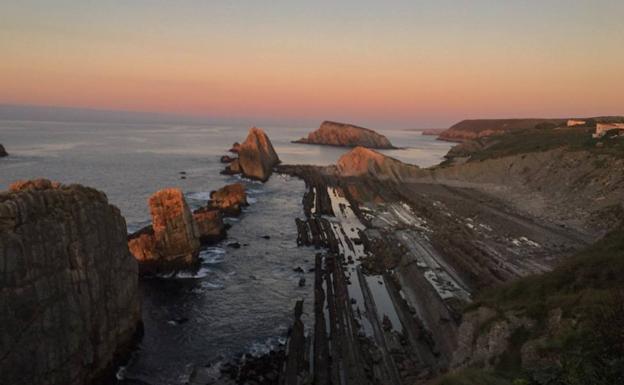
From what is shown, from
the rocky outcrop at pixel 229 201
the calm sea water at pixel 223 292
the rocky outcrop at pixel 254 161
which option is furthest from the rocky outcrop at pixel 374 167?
the rocky outcrop at pixel 229 201

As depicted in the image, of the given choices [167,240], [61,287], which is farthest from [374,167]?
[61,287]

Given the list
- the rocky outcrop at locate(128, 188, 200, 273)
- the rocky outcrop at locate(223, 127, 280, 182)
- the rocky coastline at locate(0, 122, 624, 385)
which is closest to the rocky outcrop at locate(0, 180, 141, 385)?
the rocky coastline at locate(0, 122, 624, 385)

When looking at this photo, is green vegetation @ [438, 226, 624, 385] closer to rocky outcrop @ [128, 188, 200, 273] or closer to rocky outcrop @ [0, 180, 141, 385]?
rocky outcrop @ [0, 180, 141, 385]

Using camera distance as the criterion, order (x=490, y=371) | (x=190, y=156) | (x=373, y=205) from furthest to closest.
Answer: (x=190, y=156) → (x=373, y=205) → (x=490, y=371)

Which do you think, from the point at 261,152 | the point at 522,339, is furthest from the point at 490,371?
the point at 261,152

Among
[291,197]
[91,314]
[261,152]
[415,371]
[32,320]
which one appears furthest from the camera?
[261,152]

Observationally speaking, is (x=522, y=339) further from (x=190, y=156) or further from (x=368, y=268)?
(x=190, y=156)
